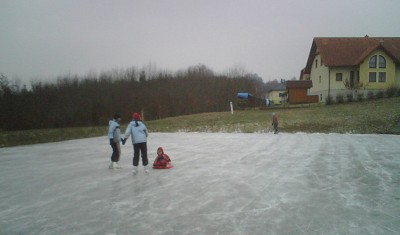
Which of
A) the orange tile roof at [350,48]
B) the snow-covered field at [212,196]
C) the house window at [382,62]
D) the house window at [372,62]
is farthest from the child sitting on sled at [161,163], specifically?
the house window at [382,62]

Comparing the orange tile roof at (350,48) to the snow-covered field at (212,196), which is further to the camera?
the orange tile roof at (350,48)

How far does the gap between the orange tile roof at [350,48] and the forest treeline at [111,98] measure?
25514 mm

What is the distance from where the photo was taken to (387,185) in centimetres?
764

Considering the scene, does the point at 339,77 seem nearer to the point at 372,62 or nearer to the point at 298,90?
the point at 372,62

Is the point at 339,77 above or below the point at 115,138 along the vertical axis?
above

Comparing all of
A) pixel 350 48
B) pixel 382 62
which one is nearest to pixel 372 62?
pixel 382 62

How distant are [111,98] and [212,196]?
211 ft

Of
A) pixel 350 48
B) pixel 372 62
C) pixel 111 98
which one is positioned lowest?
pixel 111 98

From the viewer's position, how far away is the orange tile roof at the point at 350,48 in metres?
40.5

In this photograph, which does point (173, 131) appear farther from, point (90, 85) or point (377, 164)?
point (90, 85)

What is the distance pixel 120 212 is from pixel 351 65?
4207 cm

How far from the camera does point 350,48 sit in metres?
43.6

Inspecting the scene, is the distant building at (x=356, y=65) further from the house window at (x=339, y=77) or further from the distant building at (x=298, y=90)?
the distant building at (x=298, y=90)

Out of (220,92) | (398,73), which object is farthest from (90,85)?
(398,73)
